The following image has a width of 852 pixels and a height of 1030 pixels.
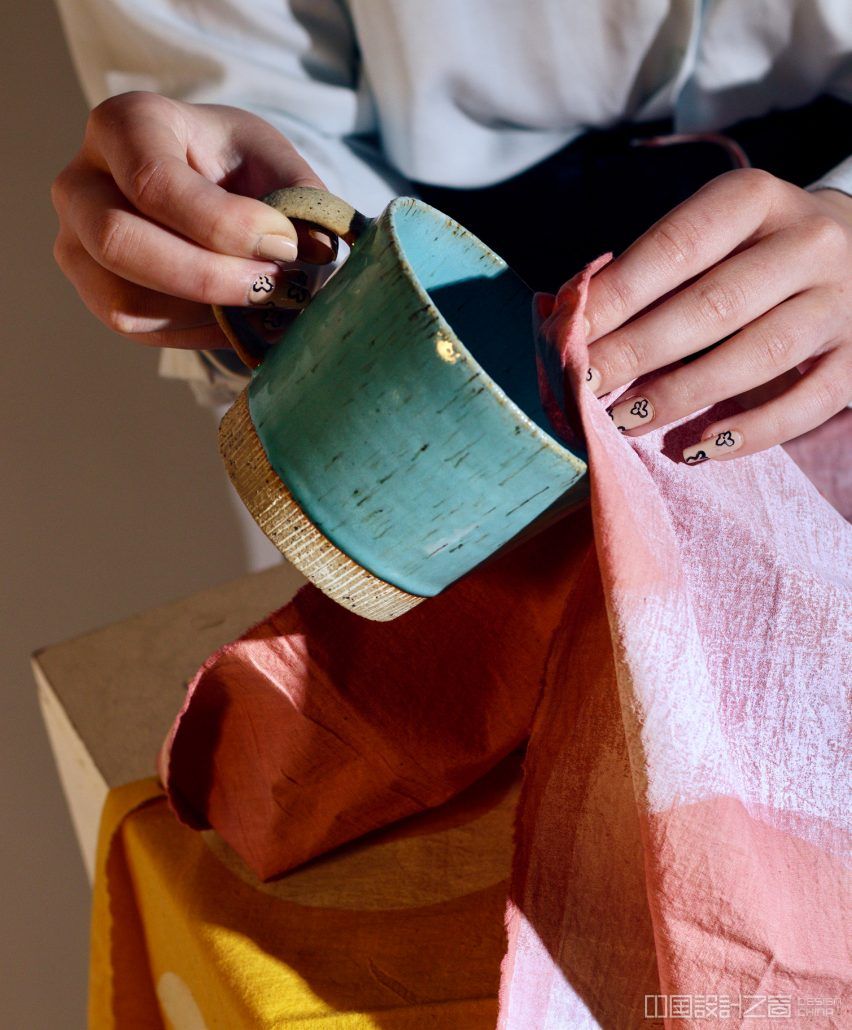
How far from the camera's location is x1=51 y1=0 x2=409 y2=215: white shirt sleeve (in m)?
0.58

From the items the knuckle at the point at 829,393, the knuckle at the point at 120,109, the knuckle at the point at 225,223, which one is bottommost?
the knuckle at the point at 829,393

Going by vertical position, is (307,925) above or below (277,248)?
below

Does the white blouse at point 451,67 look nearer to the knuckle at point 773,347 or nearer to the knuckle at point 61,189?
the knuckle at point 61,189

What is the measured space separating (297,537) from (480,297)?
0.10 metres

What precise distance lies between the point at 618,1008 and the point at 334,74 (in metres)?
0.55

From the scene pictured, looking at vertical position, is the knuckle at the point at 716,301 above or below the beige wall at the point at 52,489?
above

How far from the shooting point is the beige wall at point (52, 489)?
2.88ft

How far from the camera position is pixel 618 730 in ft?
1.02

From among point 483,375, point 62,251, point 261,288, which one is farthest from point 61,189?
Answer: point 483,375

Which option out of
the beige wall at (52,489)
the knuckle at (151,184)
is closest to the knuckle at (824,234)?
the knuckle at (151,184)

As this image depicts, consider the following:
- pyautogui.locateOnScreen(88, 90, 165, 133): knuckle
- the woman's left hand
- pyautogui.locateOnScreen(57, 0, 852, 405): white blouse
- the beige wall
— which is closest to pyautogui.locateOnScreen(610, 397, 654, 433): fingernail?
the woman's left hand

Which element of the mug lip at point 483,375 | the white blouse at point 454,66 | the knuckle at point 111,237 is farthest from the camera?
the white blouse at point 454,66

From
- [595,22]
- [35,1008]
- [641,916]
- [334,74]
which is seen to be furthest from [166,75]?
[35,1008]

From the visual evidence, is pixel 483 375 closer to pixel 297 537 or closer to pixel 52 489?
pixel 297 537
